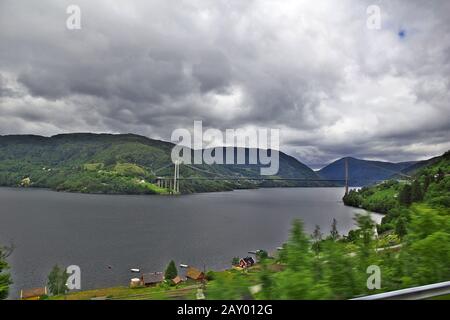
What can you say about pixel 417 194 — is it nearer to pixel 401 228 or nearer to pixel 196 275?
pixel 196 275

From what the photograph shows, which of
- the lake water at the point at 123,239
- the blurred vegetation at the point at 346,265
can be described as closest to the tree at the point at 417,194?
the lake water at the point at 123,239

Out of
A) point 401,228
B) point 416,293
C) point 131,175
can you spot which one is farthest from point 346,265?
point 131,175

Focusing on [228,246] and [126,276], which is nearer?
[126,276]

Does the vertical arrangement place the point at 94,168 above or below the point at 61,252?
above

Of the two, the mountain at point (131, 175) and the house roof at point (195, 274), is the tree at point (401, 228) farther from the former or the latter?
the mountain at point (131, 175)

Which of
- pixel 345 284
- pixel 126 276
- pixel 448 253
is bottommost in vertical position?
pixel 126 276
